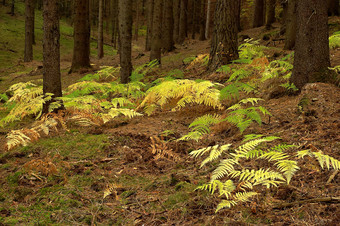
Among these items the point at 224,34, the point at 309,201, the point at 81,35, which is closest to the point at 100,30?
the point at 81,35

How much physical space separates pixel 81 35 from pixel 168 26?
564 centimetres

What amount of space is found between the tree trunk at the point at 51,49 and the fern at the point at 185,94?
70.5 inches

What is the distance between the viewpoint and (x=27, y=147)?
3928mm

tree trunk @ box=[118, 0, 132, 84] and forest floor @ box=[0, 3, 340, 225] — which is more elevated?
tree trunk @ box=[118, 0, 132, 84]

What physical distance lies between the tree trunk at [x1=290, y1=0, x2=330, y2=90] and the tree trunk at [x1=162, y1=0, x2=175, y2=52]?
40.0 feet

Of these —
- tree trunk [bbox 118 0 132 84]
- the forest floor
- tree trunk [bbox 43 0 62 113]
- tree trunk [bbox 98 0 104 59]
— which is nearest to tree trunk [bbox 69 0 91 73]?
tree trunk [bbox 118 0 132 84]

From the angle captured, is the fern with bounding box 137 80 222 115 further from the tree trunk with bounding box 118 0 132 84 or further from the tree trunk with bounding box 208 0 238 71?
the tree trunk with bounding box 118 0 132 84

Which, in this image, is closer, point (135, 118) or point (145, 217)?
point (145, 217)

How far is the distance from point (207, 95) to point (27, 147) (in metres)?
2.88

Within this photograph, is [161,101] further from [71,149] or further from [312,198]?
[312,198]

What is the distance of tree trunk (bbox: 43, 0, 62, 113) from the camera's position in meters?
4.93

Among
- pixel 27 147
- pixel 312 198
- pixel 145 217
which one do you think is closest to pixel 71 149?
pixel 27 147

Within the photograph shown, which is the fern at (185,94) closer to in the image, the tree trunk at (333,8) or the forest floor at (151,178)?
the forest floor at (151,178)

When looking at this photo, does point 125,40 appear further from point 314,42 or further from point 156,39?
point 314,42
